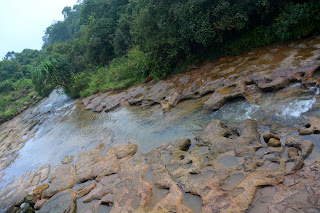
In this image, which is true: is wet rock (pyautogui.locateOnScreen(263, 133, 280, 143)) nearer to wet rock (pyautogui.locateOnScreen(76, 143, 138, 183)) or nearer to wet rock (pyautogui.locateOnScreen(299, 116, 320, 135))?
wet rock (pyautogui.locateOnScreen(299, 116, 320, 135))

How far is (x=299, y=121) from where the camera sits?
18.8ft

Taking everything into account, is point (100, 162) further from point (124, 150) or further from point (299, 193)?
point (299, 193)

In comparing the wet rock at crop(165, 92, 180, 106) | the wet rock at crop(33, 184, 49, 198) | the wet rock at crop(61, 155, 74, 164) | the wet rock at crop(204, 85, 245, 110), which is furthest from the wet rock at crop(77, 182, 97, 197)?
the wet rock at crop(165, 92, 180, 106)

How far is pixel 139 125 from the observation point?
9484 millimetres

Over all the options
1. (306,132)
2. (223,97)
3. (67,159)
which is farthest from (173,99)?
(306,132)

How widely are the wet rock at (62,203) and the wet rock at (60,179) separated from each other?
1.50ft

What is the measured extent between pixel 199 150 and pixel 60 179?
478 centimetres

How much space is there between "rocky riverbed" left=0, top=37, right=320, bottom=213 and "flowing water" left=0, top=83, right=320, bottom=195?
52 millimetres

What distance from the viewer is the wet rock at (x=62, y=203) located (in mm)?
5875

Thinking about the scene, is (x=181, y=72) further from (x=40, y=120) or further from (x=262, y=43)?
(x=40, y=120)

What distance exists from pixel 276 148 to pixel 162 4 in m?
9.04

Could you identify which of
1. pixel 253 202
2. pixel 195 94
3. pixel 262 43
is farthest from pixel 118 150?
pixel 262 43

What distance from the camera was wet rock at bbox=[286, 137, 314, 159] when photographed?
4426 millimetres

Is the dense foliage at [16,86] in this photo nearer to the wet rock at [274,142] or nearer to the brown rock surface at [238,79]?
the brown rock surface at [238,79]
